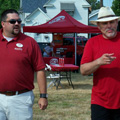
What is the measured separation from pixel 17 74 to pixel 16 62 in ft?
0.46

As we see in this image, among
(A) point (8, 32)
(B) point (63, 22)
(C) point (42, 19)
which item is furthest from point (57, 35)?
(C) point (42, 19)

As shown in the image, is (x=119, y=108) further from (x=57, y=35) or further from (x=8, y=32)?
(x=57, y=35)

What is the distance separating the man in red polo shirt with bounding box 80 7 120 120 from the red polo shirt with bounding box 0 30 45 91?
66 cm

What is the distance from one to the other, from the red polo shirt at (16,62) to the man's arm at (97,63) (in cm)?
65

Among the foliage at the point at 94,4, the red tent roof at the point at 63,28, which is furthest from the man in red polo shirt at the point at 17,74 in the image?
the foliage at the point at 94,4

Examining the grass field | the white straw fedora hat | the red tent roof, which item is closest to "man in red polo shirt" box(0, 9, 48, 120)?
the white straw fedora hat

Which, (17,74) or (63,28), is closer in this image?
(17,74)

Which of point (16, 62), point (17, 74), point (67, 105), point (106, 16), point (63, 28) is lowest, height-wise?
point (67, 105)

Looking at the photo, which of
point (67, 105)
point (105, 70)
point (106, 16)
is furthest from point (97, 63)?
point (67, 105)

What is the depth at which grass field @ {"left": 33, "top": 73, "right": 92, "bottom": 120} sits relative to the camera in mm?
7453

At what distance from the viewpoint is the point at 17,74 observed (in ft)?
12.5

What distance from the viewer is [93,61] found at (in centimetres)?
359

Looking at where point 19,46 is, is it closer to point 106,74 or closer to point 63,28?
point 106,74

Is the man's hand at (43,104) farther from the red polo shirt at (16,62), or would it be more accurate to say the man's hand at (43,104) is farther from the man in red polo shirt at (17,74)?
the red polo shirt at (16,62)
